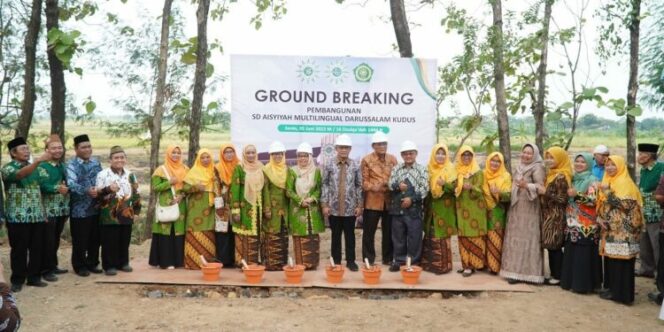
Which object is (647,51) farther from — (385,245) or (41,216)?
(41,216)

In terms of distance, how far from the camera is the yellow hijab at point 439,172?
5.97m

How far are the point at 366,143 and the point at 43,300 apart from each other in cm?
380

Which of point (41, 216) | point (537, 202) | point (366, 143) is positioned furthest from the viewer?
point (366, 143)

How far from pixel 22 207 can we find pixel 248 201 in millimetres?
2030

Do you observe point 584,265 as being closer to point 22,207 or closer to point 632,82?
point 632,82

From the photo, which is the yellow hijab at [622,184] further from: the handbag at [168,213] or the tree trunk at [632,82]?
the handbag at [168,213]

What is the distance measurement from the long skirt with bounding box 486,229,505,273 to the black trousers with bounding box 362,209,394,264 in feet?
3.48

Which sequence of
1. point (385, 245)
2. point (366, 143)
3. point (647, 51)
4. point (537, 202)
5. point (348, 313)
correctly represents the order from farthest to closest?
point (647, 51), point (366, 143), point (385, 245), point (537, 202), point (348, 313)

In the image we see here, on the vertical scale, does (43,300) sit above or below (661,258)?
below

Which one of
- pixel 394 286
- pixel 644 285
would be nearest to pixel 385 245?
pixel 394 286

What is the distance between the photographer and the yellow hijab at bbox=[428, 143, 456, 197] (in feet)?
19.6

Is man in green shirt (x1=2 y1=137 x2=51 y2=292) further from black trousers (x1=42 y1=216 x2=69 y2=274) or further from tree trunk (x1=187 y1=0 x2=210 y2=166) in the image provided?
tree trunk (x1=187 y1=0 x2=210 y2=166)

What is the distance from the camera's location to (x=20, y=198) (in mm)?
5254

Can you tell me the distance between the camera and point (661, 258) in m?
5.23
